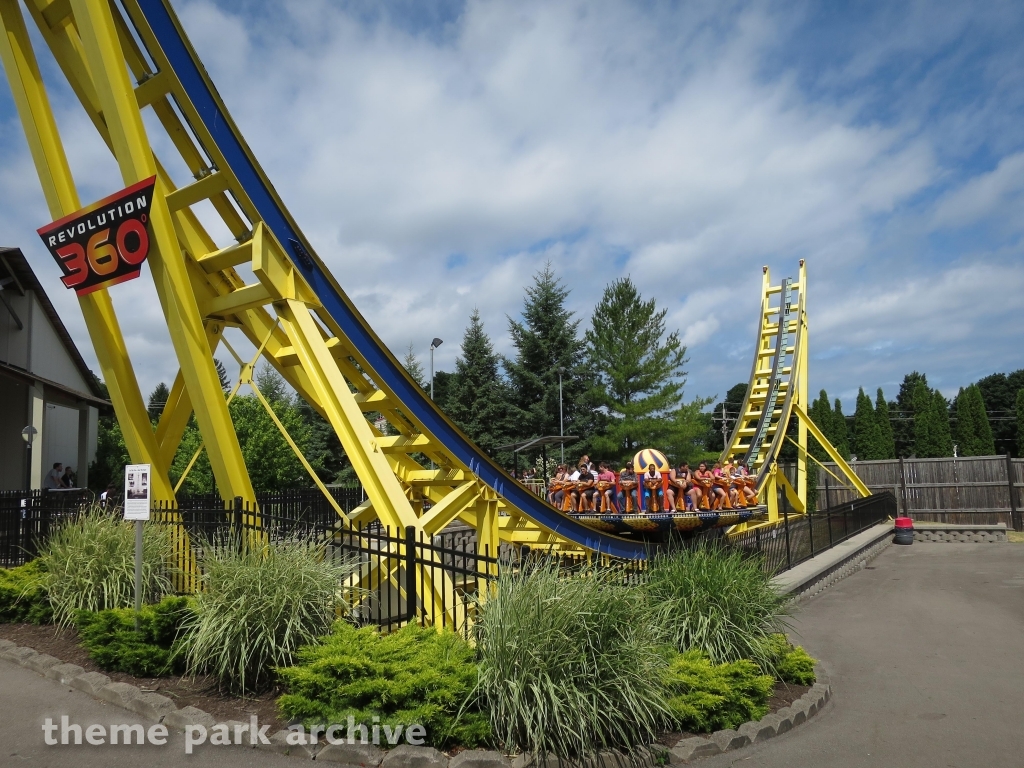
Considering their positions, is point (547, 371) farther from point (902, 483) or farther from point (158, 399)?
point (158, 399)

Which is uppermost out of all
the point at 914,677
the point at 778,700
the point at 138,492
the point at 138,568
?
the point at 138,492

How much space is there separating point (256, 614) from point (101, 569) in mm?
3117

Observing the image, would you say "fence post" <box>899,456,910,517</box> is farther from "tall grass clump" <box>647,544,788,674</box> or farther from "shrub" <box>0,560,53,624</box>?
"shrub" <box>0,560,53,624</box>

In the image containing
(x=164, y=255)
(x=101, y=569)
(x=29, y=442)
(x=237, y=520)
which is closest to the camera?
(x=237, y=520)

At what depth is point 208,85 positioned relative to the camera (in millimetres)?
7449

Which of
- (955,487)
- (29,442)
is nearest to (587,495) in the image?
(29,442)

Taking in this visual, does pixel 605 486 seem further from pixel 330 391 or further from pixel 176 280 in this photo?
pixel 176 280

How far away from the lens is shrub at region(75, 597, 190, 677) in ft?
20.5

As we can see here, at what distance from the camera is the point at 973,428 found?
3572cm

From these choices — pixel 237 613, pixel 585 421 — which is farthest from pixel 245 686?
pixel 585 421

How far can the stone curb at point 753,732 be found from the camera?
525cm

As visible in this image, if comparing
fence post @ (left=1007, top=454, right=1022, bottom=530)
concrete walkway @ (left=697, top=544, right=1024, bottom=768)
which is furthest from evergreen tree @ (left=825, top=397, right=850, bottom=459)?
concrete walkway @ (left=697, top=544, right=1024, bottom=768)

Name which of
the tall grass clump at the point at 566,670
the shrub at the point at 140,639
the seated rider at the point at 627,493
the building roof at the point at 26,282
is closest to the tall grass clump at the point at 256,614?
the shrub at the point at 140,639

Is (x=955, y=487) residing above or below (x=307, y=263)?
below
